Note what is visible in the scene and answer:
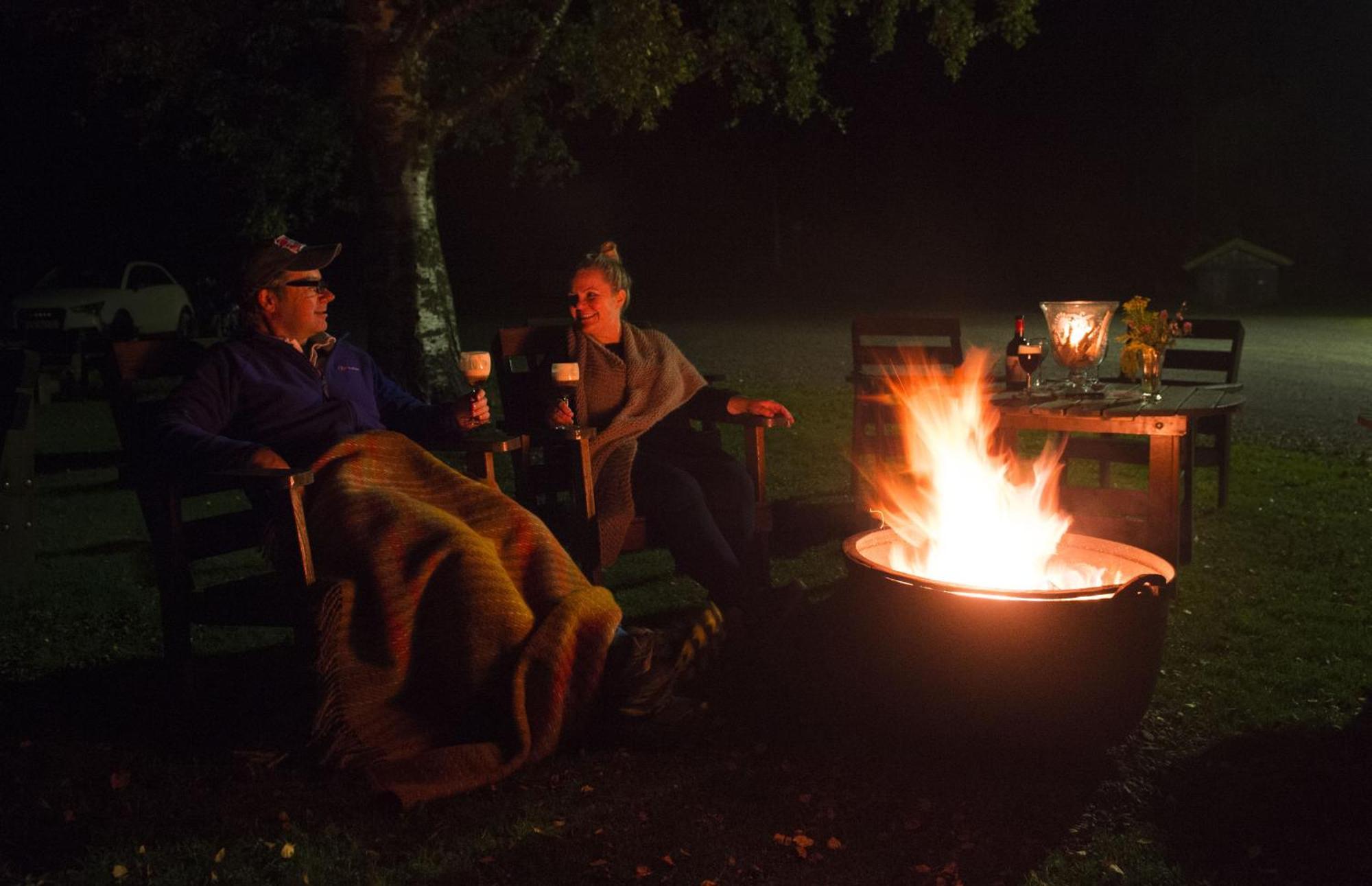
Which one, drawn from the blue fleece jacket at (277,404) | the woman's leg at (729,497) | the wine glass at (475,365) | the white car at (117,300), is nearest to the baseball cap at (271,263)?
the blue fleece jacket at (277,404)

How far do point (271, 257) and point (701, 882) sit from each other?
7.70ft

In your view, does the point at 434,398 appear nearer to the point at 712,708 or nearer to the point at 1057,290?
the point at 712,708

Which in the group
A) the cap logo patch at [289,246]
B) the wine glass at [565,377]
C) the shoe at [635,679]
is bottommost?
the shoe at [635,679]

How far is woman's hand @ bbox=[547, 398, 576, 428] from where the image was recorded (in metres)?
4.18

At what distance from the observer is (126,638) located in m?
4.68

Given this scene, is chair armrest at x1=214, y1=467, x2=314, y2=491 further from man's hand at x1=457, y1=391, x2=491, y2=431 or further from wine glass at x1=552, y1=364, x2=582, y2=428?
wine glass at x1=552, y1=364, x2=582, y2=428

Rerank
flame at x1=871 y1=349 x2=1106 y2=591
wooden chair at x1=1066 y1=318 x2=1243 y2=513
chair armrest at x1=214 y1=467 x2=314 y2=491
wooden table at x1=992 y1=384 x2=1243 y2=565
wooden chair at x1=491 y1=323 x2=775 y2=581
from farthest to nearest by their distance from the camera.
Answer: wooden chair at x1=1066 y1=318 x2=1243 y2=513, wooden table at x1=992 y1=384 x2=1243 y2=565, wooden chair at x1=491 y1=323 x2=775 y2=581, flame at x1=871 y1=349 x2=1106 y2=591, chair armrest at x1=214 y1=467 x2=314 y2=491

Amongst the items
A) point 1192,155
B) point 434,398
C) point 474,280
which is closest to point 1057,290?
point 1192,155

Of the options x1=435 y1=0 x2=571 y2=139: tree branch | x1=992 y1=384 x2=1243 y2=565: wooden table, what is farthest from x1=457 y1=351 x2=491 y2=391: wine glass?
x1=435 y1=0 x2=571 y2=139: tree branch

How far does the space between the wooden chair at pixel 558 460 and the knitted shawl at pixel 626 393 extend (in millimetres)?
74

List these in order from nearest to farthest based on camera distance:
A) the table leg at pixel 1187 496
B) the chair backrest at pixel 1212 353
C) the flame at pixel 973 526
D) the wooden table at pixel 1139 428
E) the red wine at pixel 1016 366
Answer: the flame at pixel 973 526
the wooden table at pixel 1139 428
the red wine at pixel 1016 366
the table leg at pixel 1187 496
the chair backrest at pixel 1212 353

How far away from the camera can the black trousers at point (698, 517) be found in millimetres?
4156

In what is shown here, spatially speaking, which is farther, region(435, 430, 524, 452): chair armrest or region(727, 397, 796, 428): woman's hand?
region(727, 397, 796, 428): woman's hand

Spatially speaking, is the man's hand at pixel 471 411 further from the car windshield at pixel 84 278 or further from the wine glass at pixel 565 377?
the car windshield at pixel 84 278
